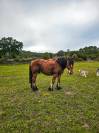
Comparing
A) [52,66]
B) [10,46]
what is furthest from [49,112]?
[10,46]

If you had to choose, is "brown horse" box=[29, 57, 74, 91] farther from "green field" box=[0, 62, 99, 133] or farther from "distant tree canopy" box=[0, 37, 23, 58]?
"distant tree canopy" box=[0, 37, 23, 58]

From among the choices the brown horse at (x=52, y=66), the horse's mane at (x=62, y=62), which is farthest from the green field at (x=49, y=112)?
the horse's mane at (x=62, y=62)

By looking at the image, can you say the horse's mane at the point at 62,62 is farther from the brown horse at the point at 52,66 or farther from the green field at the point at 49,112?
the green field at the point at 49,112

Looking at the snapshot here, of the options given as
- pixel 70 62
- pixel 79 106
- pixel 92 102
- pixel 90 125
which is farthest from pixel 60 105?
pixel 70 62

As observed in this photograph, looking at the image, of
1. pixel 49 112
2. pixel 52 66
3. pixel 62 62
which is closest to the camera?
pixel 49 112

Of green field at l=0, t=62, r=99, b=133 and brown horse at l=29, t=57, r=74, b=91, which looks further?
brown horse at l=29, t=57, r=74, b=91

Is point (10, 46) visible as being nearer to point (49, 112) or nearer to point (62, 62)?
point (62, 62)

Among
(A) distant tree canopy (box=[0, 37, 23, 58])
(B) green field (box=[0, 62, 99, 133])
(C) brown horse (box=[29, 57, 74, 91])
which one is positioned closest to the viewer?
(B) green field (box=[0, 62, 99, 133])

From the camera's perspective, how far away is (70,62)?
1686 cm

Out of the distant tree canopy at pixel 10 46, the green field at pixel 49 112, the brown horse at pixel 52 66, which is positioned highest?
the distant tree canopy at pixel 10 46

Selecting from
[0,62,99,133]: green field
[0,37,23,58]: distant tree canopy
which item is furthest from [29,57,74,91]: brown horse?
[0,37,23,58]: distant tree canopy

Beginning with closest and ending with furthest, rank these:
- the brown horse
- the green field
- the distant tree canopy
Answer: the green field, the brown horse, the distant tree canopy

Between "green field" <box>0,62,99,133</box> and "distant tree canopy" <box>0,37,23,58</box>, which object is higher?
"distant tree canopy" <box>0,37,23,58</box>

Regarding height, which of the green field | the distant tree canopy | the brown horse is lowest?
the green field
